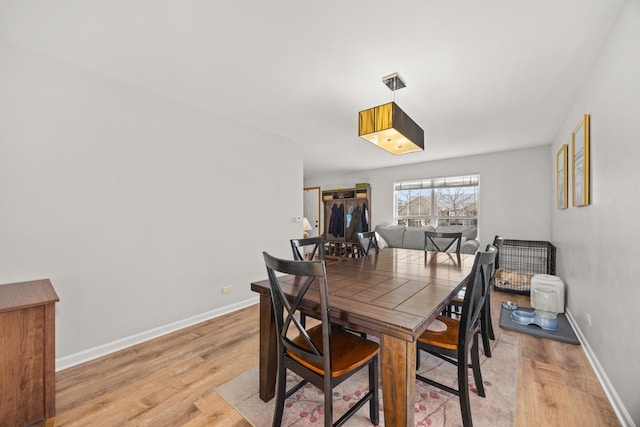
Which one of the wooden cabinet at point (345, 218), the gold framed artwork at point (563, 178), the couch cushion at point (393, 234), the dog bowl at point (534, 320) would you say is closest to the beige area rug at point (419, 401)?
the dog bowl at point (534, 320)

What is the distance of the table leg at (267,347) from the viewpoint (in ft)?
5.28

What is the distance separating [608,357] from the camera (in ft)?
5.71

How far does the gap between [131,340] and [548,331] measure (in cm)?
397

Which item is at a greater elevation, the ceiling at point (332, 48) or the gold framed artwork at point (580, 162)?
the ceiling at point (332, 48)

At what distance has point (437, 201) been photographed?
18.5 feet

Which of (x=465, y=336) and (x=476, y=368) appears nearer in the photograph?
(x=465, y=336)

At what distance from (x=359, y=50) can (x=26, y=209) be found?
8.79 feet

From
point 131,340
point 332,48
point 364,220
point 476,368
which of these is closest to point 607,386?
point 476,368

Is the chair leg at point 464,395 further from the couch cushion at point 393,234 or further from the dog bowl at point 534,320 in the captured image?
the couch cushion at point 393,234

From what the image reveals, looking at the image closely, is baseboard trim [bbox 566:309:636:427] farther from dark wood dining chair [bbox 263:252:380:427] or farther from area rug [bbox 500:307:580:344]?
dark wood dining chair [bbox 263:252:380:427]

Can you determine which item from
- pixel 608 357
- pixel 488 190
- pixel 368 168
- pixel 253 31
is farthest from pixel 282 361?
pixel 368 168

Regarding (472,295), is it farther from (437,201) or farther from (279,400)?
(437,201)

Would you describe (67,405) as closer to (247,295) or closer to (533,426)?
(247,295)

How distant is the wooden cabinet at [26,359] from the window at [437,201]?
227 inches
